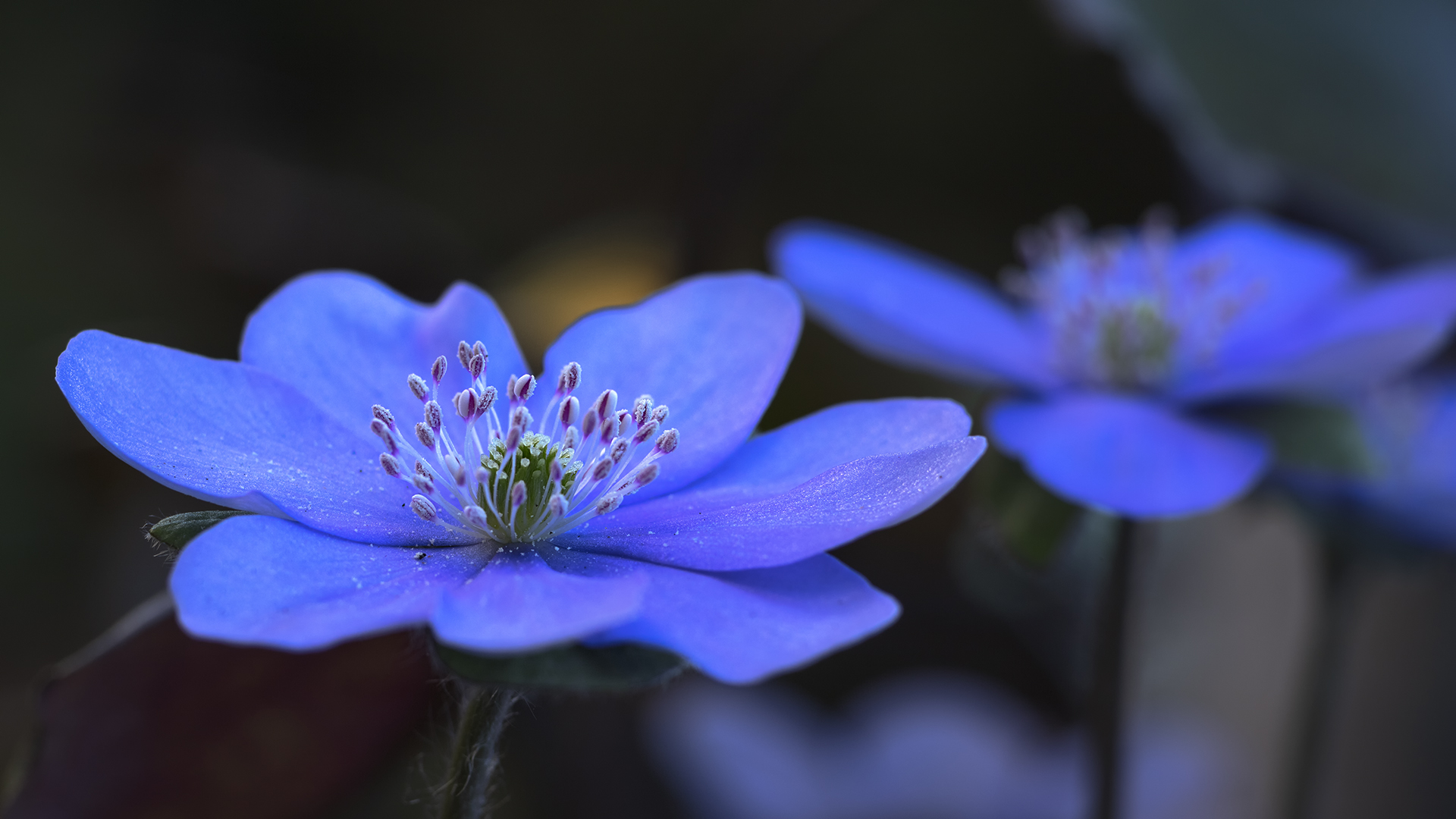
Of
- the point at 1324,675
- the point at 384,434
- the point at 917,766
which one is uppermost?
the point at 384,434

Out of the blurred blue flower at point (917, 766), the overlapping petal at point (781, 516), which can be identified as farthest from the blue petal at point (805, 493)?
the blurred blue flower at point (917, 766)

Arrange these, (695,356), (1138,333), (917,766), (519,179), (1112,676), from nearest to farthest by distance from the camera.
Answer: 1. (695,356)
2. (1112,676)
3. (1138,333)
4. (917,766)
5. (519,179)

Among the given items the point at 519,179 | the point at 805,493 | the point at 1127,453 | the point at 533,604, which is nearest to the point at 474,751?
the point at 533,604

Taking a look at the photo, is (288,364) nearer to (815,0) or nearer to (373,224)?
(815,0)

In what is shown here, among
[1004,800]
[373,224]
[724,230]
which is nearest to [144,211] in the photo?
[373,224]

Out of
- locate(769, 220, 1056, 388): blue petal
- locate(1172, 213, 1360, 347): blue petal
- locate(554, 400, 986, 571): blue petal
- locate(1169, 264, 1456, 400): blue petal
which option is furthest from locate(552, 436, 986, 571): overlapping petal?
locate(1172, 213, 1360, 347): blue petal

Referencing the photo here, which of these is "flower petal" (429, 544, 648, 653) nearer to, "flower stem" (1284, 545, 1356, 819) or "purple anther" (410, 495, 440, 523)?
"purple anther" (410, 495, 440, 523)

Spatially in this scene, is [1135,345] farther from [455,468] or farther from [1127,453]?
[455,468]
